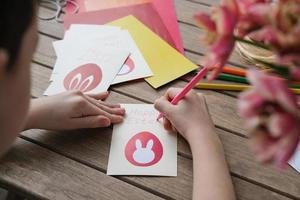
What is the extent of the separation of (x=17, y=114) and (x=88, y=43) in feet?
1.48

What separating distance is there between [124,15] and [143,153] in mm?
425

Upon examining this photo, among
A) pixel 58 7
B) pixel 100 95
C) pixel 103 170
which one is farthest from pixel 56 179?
pixel 58 7

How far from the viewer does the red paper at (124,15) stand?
1.07 meters

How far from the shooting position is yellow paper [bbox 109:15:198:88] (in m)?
0.96

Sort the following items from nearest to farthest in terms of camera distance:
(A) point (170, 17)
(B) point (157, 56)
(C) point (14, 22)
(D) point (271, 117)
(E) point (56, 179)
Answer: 1. (D) point (271, 117)
2. (C) point (14, 22)
3. (E) point (56, 179)
4. (B) point (157, 56)
5. (A) point (170, 17)

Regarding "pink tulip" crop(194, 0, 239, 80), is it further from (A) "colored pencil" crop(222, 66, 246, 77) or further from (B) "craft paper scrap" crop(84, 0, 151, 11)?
(B) "craft paper scrap" crop(84, 0, 151, 11)

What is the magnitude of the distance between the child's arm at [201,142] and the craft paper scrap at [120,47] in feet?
0.36

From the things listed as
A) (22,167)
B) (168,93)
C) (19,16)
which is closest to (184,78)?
(168,93)

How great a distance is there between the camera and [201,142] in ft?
2.65

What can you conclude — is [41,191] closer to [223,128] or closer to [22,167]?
[22,167]

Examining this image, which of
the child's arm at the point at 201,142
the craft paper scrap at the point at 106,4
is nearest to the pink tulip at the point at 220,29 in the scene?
the child's arm at the point at 201,142

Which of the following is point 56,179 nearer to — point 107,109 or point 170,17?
point 107,109

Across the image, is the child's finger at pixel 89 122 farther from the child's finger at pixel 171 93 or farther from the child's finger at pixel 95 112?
the child's finger at pixel 171 93

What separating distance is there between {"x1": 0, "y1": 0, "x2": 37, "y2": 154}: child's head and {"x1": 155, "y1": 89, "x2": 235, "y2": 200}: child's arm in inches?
12.3
